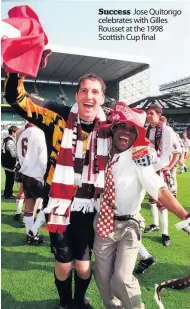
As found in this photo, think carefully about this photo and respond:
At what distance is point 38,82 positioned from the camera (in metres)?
35.9

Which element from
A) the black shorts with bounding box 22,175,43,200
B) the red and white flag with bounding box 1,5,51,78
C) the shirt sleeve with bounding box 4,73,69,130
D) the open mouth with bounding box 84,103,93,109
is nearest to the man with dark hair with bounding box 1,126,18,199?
the black shorts with bounding box 22,175,43,200

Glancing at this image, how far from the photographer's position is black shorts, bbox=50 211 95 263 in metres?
2.49

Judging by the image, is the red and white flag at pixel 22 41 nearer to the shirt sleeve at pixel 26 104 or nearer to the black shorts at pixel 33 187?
the shirt sleeve at pixel 26 104

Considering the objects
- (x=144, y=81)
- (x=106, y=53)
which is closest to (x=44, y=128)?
(x=106, y=53)

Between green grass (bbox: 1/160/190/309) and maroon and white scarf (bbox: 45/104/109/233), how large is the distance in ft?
3.28

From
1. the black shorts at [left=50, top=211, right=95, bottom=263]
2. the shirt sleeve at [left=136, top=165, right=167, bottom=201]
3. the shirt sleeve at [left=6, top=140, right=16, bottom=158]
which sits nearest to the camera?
the shirt sleeve at [left=136, top=165, right=167, bottom=201]

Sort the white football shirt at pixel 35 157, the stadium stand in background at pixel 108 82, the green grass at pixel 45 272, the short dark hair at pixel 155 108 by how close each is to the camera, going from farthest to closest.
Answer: the stadium stand in background at pixel 108 82, the short dark hair at pixel 155 108, the white football shirt at pixel 35 157, the green grass at pixel 45 272

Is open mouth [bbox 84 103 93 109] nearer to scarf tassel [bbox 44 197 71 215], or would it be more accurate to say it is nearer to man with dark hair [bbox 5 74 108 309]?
man with dark hair [bbox 5 74 108 309]

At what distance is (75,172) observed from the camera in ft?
7.95

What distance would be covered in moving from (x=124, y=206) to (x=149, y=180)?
29 cm

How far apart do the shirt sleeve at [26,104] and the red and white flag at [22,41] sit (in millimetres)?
182

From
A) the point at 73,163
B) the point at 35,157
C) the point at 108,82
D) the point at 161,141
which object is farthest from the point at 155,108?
the point at 108,82

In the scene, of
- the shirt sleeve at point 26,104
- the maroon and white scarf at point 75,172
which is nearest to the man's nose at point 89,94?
the maroon and white scarf at point 75,172

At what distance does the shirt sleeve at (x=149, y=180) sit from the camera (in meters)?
2.23
